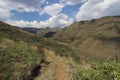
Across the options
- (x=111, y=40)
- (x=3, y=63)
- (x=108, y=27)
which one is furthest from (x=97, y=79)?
(x=108, y=27)

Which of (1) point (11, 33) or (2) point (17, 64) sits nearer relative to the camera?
(2) point (17, 64)

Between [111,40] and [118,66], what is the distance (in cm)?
14856

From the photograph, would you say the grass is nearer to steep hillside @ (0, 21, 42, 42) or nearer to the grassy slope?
the grassy slope

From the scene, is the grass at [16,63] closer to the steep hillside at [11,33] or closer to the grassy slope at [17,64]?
the grassy slope at [17,64]

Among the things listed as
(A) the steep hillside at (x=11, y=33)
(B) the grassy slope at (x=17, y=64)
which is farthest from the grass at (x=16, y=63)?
(A) the steep hillside at (x=11, y=33)

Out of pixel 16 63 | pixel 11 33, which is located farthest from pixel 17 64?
pixel 11 33

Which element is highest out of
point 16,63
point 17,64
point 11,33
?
point 11,33

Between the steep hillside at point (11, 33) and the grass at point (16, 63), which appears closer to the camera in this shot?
the grass at point (16, 63)

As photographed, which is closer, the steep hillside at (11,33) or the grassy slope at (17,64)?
the grassy slope at (17,64)

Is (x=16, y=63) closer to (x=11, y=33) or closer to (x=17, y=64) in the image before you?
(x=17, y=64)

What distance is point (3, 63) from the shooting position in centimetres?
4828

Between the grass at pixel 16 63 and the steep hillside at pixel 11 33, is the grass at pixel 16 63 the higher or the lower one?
the lower one

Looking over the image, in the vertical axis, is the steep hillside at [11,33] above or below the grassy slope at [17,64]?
above

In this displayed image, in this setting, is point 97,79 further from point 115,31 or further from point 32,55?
point 115,31
